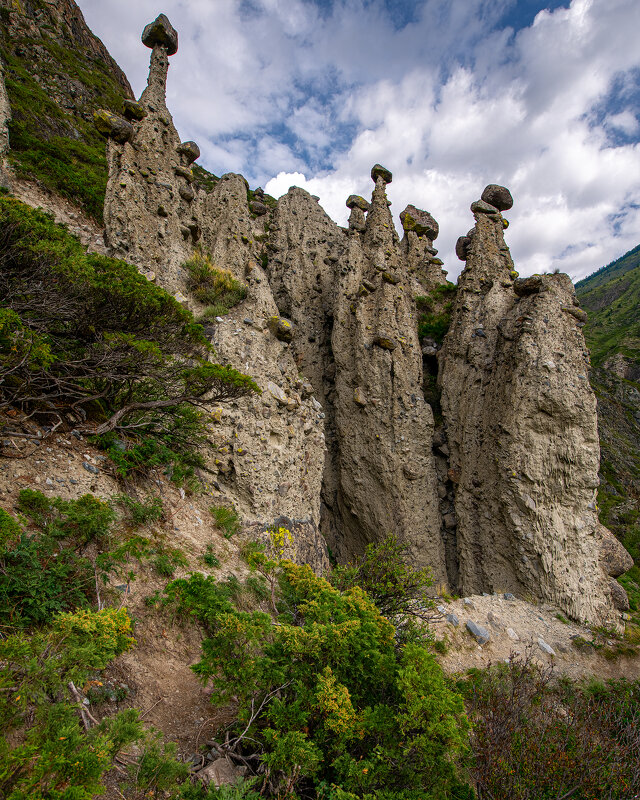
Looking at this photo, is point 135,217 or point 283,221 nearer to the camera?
point 135,217

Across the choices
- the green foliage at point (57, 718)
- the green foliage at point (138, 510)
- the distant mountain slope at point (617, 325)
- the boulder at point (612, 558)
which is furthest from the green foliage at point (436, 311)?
the distant mountain slope at point (617, 325)

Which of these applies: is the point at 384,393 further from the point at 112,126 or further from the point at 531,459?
the point at 112,126

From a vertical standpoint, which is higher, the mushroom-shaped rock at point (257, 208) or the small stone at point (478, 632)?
the mushroom-shaped rock at point (257, 208)

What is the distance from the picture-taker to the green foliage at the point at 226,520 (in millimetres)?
7285

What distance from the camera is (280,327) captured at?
11102 millimetres

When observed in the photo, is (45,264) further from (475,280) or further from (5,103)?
(475,280)

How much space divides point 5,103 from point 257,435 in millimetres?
13999

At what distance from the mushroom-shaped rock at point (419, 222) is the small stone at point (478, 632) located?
61.8 feet

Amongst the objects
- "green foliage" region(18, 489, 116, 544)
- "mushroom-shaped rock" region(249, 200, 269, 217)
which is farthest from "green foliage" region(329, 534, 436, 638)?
"mushroom-shaped rock" region(249, 200, 269, 217)

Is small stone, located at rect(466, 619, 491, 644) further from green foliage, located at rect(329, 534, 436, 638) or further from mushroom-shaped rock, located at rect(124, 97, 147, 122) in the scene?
mushroom-shaped rock, located at rect(124, 97, 147, 122)

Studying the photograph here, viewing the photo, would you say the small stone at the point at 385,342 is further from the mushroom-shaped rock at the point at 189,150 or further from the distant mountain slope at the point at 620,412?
the distant mountain slope at the point at 620,412

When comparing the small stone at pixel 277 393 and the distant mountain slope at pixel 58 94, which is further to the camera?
the distant mountain slope at pixel 58 94

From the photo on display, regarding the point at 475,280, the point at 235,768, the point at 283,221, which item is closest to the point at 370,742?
the point at 235,768

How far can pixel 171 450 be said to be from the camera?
7.25 meters
